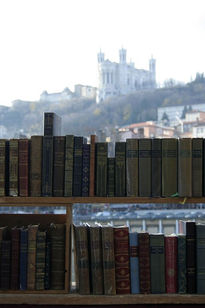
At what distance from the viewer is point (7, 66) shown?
6000mm

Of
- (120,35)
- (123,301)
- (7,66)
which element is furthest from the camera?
(120,35)

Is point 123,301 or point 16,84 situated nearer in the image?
point 123,301

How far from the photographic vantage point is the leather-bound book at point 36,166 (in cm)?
172

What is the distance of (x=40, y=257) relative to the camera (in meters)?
1.70

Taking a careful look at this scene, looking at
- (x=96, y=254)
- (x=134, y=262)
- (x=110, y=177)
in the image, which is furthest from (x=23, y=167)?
(x=134, y=262)

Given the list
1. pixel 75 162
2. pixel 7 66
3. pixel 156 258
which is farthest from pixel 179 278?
pixel 7 66

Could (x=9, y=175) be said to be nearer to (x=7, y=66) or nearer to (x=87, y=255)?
(x=87, y=255)

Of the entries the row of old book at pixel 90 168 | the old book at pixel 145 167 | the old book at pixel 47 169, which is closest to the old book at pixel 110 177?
the row of old book at pixel 90 168

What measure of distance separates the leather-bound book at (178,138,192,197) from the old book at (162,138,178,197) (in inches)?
0.8

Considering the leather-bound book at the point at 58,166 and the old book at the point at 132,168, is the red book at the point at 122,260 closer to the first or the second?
the old book at the point at 132,168

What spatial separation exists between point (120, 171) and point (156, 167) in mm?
156

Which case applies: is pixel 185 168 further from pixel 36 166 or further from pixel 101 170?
pixel 36 166

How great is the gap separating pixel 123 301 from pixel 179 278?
0.84 ft

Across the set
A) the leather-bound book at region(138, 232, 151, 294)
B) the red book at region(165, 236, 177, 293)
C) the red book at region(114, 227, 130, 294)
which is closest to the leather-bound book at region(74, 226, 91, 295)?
the red book at region(114, 227, 130, 294)
